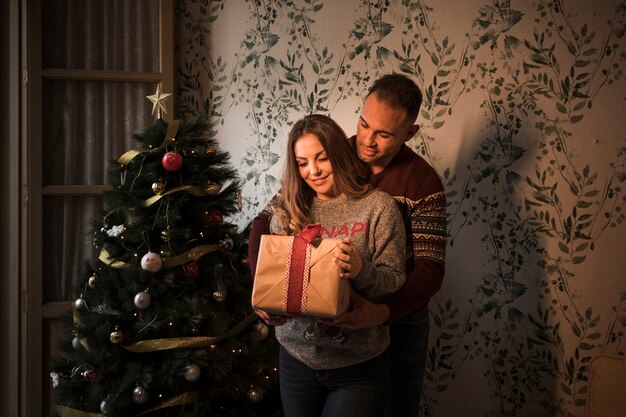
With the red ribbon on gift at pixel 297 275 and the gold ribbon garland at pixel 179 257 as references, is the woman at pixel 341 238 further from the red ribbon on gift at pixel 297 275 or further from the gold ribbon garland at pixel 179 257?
the gold ribbon garland at pixel 179 257

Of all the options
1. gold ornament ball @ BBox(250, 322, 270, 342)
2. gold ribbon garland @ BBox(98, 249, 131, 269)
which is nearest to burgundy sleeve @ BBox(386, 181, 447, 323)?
gold ornament ball @ BBox(250, 322, 270, 342)

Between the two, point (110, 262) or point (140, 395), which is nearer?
point (140, 395)

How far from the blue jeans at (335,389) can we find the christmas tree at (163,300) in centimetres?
46

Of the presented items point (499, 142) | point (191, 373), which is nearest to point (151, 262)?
point (191, 373)

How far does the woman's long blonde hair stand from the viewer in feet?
5.12

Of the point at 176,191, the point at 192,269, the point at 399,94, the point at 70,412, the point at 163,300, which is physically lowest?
the point at 70,412

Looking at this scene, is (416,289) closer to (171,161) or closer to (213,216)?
(213,216)

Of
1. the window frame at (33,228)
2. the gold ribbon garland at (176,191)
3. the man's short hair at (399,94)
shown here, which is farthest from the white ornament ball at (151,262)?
the window frame at (33,228)

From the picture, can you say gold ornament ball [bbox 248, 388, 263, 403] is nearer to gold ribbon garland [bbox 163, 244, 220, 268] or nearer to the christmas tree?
the christmas tree

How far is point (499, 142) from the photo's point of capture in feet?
8.54

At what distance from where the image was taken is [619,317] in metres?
2.55

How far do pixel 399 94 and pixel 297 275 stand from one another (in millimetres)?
708

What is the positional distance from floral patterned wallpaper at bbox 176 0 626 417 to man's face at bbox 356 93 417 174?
0.90 metres

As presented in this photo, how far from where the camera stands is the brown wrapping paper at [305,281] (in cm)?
133
